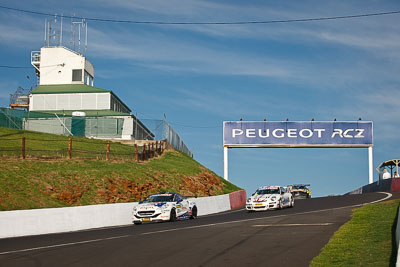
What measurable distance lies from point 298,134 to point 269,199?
31490 millimetres

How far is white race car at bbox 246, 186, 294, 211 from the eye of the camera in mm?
30328

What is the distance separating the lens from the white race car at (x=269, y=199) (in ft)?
99.5

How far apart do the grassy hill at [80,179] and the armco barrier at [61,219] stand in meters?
4.48

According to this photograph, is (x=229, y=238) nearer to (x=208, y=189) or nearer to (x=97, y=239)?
(x=97, y=239)

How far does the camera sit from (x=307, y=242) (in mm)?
13938

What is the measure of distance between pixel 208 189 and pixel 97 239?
32.8 metres

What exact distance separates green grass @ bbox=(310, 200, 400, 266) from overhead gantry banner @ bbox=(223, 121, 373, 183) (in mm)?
42813

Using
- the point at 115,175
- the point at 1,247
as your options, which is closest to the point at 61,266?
the point at 1,247

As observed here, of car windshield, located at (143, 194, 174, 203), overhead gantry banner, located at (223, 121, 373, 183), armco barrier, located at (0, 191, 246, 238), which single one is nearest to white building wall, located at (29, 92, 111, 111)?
overhead gantry banner, located at (223, 121, 373, 183)

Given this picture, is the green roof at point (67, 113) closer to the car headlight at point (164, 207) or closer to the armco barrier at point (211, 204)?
the armco barrier at point (211, 204)

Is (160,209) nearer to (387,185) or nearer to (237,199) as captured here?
(237,199)

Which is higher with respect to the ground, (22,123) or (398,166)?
(22,123)

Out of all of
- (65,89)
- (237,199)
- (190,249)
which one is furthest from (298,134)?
(190,249)

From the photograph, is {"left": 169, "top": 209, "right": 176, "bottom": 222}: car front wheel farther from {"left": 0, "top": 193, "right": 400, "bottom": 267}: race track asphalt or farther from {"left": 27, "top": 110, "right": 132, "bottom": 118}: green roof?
{"left": 27, "top": 110, "right": 132, "bottom": 118}: green roof
